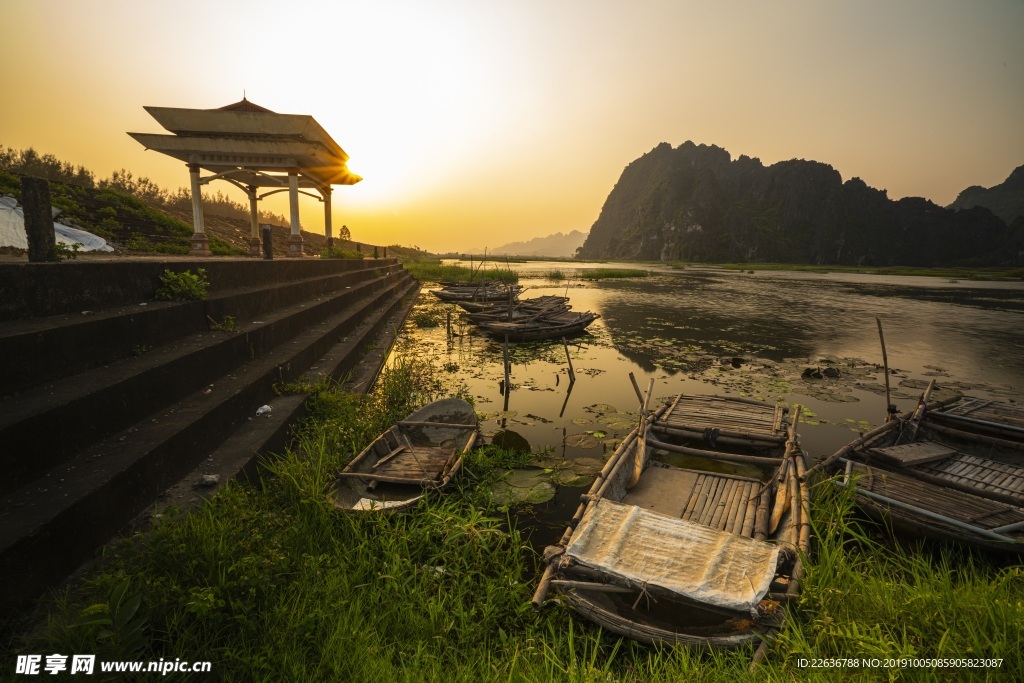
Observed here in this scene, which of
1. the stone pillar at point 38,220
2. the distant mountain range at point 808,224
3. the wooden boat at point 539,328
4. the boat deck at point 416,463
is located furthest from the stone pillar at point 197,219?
the distant mountain range at point 808,224

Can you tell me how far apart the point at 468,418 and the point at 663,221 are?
16813 centimetres

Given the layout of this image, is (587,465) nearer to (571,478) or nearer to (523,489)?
(571,478)

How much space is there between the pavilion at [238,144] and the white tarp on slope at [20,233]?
3070 mm

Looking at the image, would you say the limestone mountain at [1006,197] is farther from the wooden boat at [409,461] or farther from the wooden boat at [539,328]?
the wooden boat at [409,461]

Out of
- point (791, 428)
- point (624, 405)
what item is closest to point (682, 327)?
point (624, 405)

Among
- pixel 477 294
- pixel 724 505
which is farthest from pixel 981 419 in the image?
pixel 477 294

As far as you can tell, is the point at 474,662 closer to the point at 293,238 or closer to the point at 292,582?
the point at 292,582

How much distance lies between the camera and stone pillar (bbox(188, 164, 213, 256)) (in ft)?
41.5

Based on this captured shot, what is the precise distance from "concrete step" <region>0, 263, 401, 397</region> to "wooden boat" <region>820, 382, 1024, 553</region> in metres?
7.20

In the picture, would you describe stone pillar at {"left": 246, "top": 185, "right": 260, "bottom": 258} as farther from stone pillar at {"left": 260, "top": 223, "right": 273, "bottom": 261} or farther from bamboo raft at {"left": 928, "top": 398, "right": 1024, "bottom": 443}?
bamboo raft at {"left": 928, "top": 398, "right": 1024, "bottom": 443}

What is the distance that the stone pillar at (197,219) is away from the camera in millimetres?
12648

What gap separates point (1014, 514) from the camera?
14.3ft

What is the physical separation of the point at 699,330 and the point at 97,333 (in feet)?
60.6

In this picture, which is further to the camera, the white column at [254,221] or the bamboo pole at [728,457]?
the white column at [254,221]
